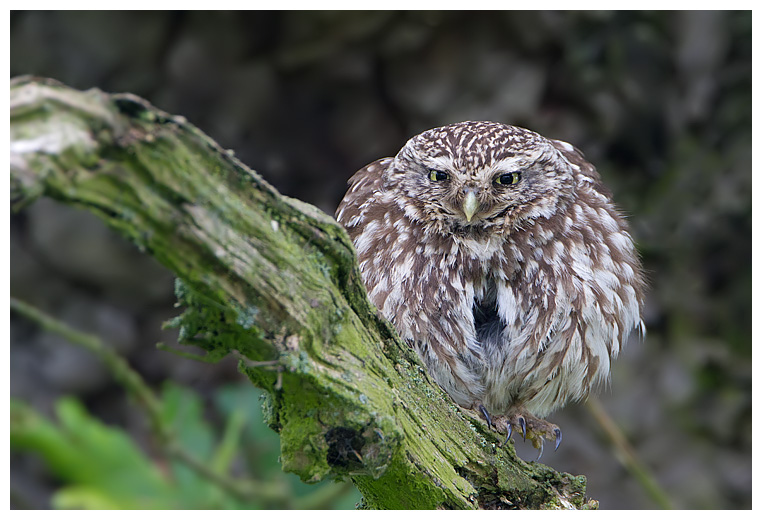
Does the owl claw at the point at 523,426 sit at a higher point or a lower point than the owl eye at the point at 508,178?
lower

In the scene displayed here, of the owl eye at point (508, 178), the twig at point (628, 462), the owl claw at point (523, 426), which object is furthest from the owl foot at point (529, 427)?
the twig at point (628, 462)

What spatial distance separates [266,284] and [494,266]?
1.13 m

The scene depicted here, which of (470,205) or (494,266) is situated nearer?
(470,205)

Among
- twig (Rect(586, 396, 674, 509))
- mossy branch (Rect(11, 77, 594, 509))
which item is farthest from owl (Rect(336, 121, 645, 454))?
twig (Rect(586, 396, 674, 509))

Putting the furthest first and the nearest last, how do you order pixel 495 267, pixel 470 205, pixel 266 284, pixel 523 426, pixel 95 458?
pixel 95 458 → pixel 523 426 → pixel 495 267 → pixel 470 205 → pixel 266 284

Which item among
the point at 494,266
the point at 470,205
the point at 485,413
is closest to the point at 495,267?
the point at 494,266

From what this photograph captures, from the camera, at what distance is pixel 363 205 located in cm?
255

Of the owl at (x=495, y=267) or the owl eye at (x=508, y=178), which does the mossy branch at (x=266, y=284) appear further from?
the owl eye at (x=508, y=178)

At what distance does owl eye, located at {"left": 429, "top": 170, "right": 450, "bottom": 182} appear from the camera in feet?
7.57

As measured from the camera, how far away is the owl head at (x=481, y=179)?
2.25m

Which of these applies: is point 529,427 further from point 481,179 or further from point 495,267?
point 481,179

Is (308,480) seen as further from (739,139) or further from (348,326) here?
(739,139)

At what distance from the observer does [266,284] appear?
4.25 ft

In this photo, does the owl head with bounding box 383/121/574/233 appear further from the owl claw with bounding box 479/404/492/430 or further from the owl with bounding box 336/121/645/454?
the owl claw with bounding box 479/404/492/430
